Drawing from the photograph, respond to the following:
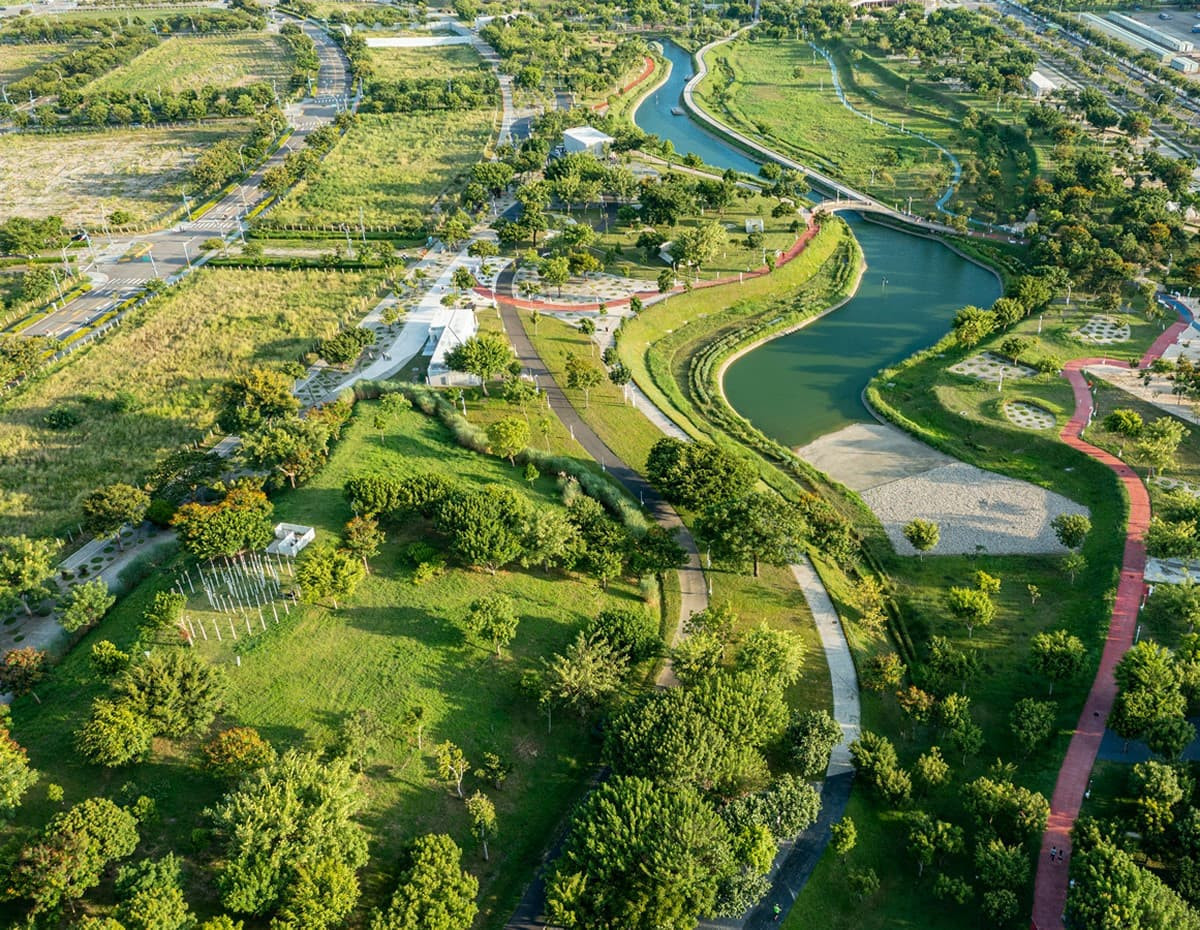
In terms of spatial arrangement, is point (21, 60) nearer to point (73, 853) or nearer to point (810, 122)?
point (810, 122)

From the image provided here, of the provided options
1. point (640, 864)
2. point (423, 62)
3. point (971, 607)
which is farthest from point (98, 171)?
point (640, 864)

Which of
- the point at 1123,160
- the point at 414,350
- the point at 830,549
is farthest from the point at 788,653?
the point at 1123,160

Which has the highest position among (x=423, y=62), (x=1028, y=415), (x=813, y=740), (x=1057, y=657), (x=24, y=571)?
(x=423, y=62)

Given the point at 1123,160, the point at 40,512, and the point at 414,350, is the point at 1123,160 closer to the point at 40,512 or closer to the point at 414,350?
the point at 414,350

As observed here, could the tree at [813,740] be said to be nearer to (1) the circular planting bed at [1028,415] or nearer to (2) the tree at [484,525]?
(2) the tree at [484,525]

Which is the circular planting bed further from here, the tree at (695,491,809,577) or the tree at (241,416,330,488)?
the tree at (241,416,330,488)

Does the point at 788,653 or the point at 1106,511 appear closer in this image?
the point at 788,653
